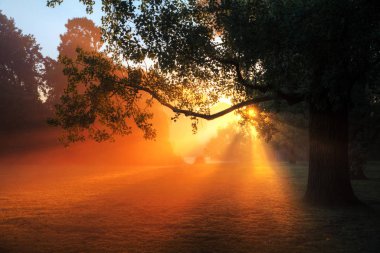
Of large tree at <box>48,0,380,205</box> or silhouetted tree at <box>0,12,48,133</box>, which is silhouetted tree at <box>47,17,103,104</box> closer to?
silhouetted tree at <box>0,12,48,133</box>

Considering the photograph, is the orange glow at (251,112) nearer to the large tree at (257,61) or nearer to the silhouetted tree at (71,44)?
the large tree at (257,61)

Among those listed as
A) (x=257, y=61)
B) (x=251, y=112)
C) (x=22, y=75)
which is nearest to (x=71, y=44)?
(x=22, y=75)

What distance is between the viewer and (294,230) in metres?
12.1

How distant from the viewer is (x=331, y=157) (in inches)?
671

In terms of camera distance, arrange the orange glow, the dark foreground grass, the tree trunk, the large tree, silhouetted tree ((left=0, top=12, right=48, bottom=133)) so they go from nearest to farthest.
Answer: the dark foreground grass → the large tree → the tree trunk → the orange glow → silhouetted tree ((left=0, top=12, right=48, bottom=133))

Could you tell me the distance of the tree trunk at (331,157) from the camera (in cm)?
1700

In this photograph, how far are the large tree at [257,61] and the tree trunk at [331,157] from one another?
39 millimetres

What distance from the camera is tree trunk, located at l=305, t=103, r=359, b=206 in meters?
17.0

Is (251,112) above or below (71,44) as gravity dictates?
below

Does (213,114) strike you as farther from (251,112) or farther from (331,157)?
(251,112)

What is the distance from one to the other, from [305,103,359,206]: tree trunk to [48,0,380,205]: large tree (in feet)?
0.13

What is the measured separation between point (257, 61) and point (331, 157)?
505cm

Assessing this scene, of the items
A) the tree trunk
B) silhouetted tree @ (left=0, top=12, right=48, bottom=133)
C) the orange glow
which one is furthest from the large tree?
silhouetted tree @ (left=0, top=12, right=48, bottom=133)

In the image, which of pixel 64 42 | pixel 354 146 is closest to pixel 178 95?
pixel 354 146
